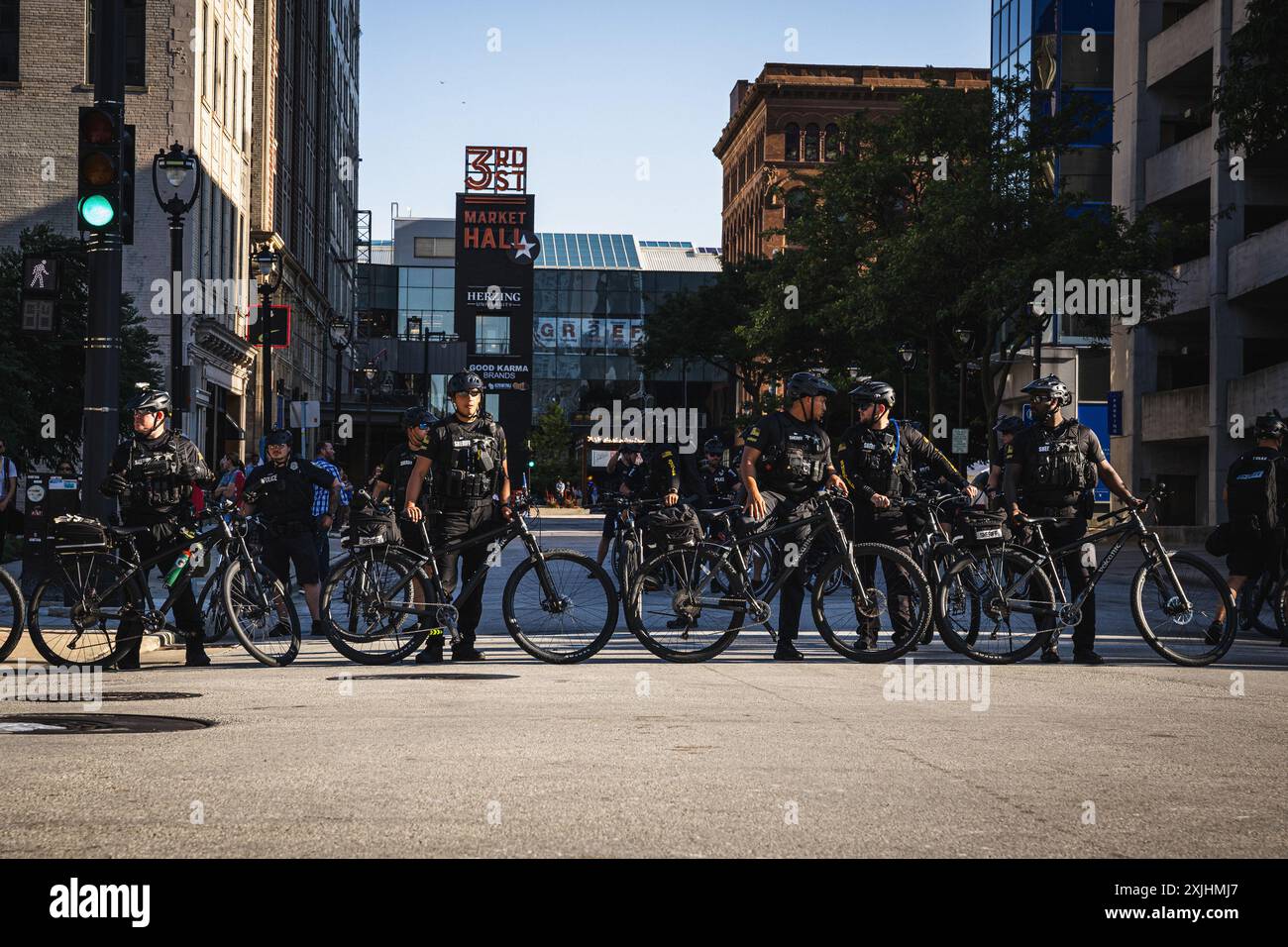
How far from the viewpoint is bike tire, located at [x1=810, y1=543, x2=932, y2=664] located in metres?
11.5

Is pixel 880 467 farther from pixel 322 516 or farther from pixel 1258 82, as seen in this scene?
pixel 1258 82

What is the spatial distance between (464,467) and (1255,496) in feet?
23.5

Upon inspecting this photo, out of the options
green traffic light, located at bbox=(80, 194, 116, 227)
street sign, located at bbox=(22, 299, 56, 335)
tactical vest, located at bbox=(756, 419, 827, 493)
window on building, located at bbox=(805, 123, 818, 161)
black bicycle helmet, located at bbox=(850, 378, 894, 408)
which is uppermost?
window on building, located at bbox=(805, 123, 818, 161)

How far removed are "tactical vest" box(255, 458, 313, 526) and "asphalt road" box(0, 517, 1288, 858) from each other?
107 inches

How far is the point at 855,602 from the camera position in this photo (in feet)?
38.4

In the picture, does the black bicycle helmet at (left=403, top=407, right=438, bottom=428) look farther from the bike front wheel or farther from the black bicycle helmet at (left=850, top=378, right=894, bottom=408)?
the black bicycle helmet at (left=850, top=378, right=894, bottom=408)

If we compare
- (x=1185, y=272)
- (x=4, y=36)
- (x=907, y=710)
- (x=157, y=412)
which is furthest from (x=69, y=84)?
(x=907, y=710)

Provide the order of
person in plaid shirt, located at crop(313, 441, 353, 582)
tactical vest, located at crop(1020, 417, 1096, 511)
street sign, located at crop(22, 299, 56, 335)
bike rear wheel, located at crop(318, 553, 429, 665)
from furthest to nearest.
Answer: street sign, located at crop(22, 299, 56, 335), person in plaid shirt, located at crop(313, 441, 353, 582), tactical vest, located at crop(1020, 417, 1096, 511), bike rear wheel, located at crop(318, 553, 429, 665)

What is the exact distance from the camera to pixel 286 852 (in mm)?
5094

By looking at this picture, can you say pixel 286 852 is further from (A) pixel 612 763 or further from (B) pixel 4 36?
(B) pixel 4 36

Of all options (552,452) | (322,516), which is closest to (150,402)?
(322,516)

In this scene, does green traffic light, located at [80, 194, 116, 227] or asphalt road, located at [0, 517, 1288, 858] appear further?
green traffic light, located at [80, 194, 116, 227]

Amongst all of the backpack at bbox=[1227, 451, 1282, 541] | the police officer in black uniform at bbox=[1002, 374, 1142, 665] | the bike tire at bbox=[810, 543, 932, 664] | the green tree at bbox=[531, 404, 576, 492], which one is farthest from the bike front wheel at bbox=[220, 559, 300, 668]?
the green tree at bbox=[531, 404, 576, 492]

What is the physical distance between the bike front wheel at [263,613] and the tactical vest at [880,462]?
4402mm
